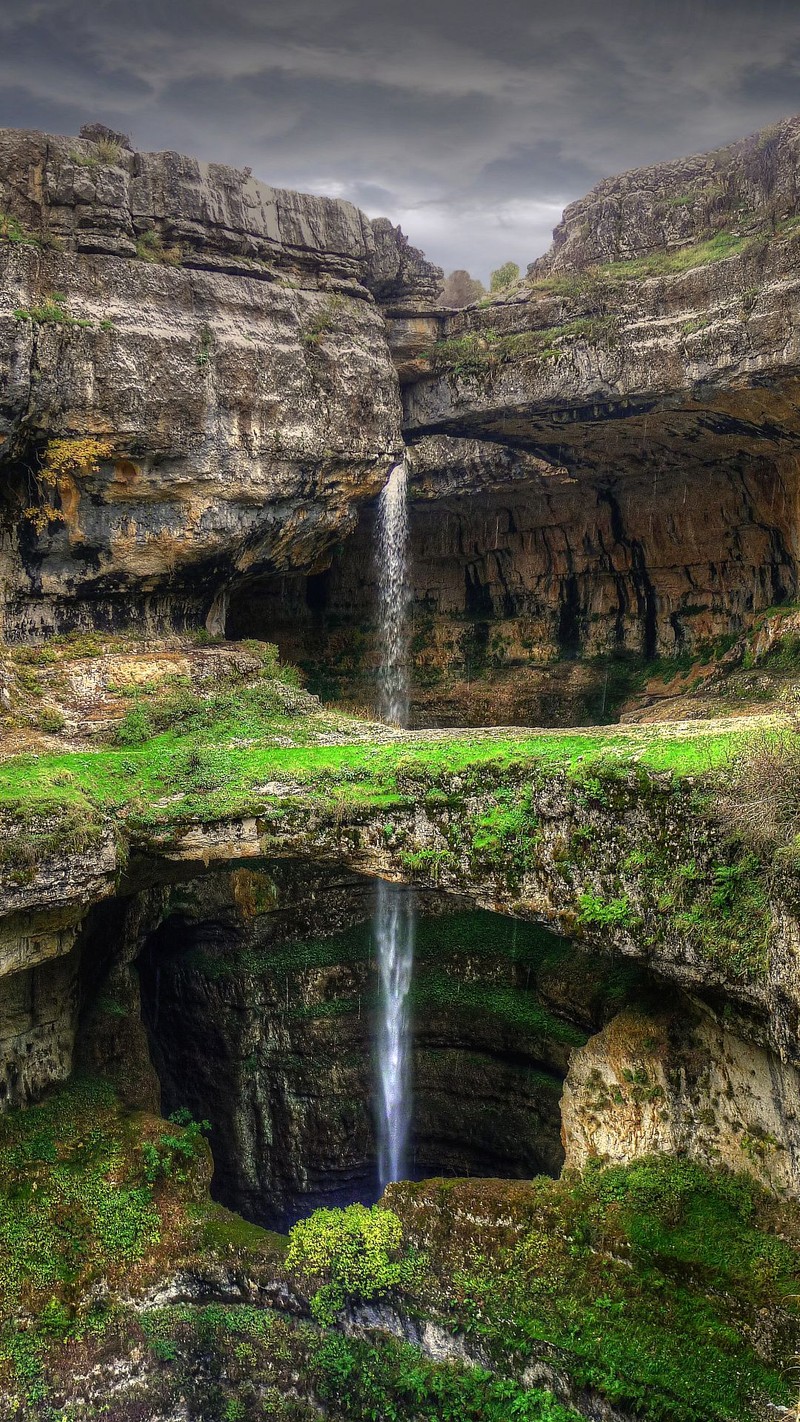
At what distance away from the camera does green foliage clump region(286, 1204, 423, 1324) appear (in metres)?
12.8

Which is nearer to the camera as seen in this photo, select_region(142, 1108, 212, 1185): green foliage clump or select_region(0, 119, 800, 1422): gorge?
select_region(0, 119, 800, 1422): gorge

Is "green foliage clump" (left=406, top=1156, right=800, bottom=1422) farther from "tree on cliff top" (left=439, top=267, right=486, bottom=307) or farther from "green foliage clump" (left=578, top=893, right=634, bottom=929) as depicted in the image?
"tree on cliff top" (left=439, top=267, right=486, bottom=307)

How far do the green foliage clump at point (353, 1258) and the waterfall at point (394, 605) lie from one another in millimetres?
10890

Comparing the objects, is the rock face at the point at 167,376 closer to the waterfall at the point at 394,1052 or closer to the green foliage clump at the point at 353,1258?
the waterfall at the point at 394,1052

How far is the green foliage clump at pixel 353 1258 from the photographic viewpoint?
1281 cm

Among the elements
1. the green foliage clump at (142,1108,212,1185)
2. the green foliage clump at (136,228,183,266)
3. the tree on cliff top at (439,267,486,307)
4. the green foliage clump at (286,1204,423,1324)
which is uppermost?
the tree on cliff top at (439,267,486,307)

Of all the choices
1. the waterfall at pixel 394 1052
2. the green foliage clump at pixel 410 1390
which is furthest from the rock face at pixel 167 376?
the green foliage clump at pixel 410 1390

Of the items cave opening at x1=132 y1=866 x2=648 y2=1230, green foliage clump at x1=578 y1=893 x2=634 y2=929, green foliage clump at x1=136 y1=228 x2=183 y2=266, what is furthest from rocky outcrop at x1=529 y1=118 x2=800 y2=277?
cave opening at x1=132 y1=866 x2=648 y2=1230

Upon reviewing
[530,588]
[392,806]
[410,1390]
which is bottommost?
[410,1390]

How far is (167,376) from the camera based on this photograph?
16.0 m

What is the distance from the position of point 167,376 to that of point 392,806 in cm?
758

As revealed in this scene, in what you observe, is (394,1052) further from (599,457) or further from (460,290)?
(460,290)

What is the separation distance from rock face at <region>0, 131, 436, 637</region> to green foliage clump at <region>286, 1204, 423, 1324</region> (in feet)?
32.0

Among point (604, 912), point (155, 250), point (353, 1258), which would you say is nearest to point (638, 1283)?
point (353, 1258)
